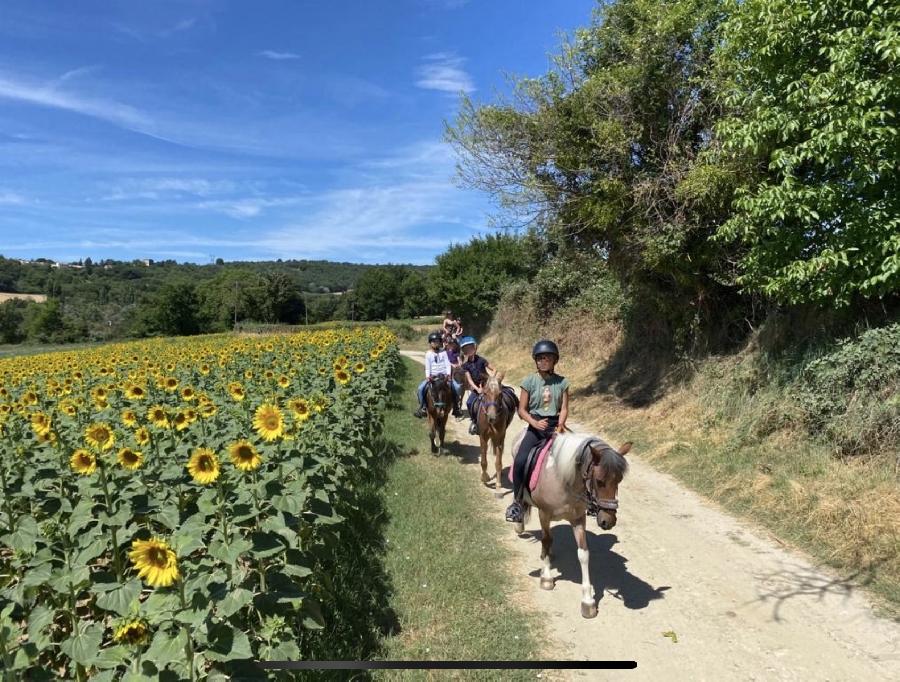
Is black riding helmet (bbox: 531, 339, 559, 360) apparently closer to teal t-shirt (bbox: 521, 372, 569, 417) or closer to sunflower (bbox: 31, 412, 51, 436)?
teal t-shirt (bbox: 521, 372, 569, 417)

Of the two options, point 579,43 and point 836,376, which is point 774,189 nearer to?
point 836,376

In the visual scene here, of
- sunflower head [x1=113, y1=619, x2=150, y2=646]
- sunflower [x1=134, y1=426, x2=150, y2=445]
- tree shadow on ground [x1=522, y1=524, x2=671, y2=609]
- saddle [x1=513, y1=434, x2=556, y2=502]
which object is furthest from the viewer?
saddle [x1=513, y1=434, x2=556, y2=502]

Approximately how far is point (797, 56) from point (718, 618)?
787cm

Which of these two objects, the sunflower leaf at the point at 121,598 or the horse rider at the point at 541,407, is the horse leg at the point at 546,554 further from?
the sunflower leaf at the point at 121,598

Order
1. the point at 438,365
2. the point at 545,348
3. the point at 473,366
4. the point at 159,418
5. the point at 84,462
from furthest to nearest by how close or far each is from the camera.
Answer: the point at 473,366
the point at 438,365
the point at 545,348
the point at 159,418
the point at 84,462

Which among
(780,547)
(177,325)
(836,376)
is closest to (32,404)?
(780,547)

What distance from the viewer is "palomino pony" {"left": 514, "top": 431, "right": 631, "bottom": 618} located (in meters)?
4.68

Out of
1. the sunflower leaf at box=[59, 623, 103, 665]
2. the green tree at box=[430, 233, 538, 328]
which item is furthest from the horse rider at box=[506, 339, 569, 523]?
the green tree at box=[430, 233, 538, 328]

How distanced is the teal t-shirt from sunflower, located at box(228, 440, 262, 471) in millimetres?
3341

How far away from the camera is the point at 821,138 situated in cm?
729

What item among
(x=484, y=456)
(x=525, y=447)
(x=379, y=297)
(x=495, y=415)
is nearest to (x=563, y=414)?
(x=525, y=447)

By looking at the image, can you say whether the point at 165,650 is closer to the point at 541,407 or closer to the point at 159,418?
the point at 159,418

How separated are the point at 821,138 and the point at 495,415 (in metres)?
5.77

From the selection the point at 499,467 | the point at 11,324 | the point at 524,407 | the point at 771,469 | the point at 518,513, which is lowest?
the point at 499,467
